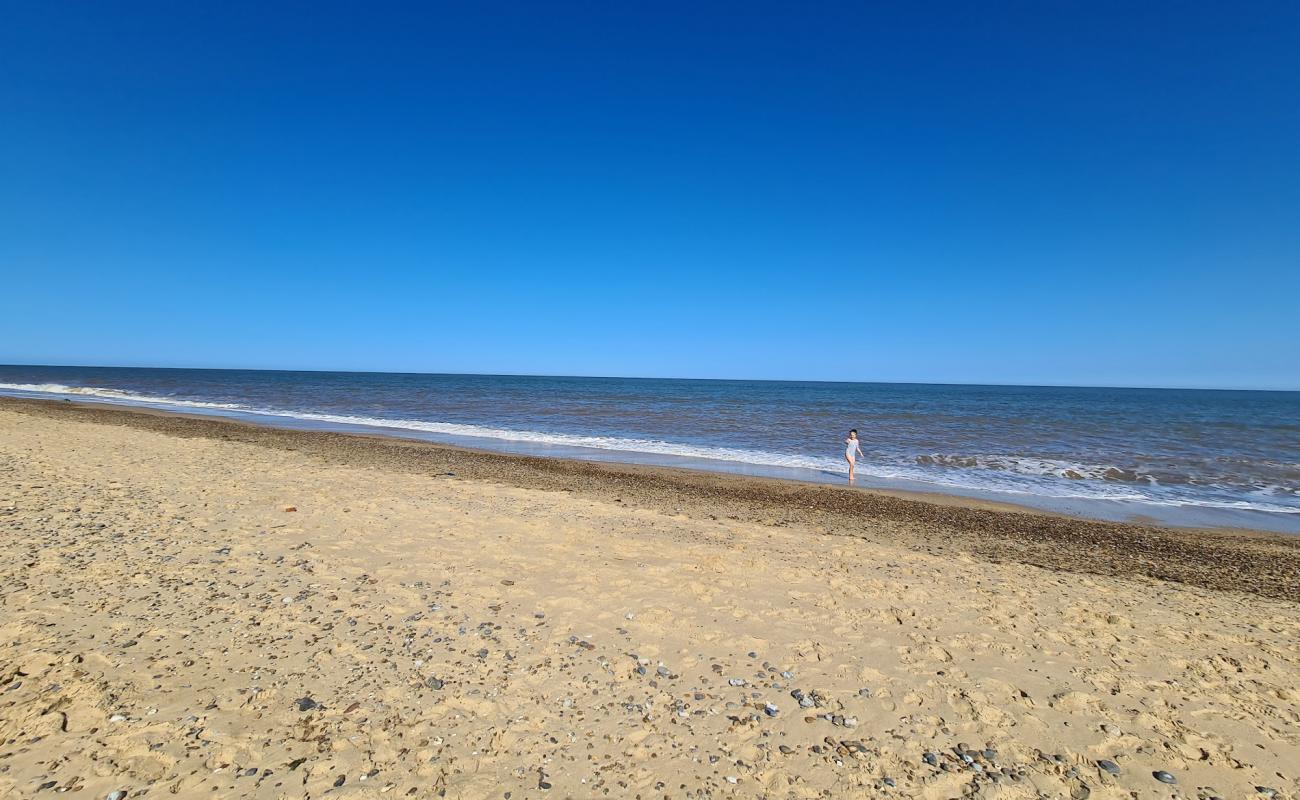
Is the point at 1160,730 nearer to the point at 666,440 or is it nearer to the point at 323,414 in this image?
the point at 666,440

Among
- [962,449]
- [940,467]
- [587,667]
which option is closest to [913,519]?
[587,667]

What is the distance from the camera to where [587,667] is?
14.0 ft

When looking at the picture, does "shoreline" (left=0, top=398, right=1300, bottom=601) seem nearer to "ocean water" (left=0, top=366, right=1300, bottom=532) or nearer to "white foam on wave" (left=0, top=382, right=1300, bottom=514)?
"ocean water" (left=0, top=366, right=1300, bottom=532)

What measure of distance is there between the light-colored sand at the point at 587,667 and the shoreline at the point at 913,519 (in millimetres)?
1152

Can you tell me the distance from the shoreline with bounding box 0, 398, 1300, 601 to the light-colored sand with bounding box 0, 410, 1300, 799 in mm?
1152

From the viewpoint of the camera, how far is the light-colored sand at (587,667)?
3184mm

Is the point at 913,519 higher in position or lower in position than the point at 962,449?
lower

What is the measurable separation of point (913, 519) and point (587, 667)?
789cm

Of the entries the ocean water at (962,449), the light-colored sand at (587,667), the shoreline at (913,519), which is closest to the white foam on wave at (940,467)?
the ocean water at (962,449)

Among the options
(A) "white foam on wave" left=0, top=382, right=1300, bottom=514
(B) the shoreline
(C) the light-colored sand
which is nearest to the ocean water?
(A) "white foam on wave" left=0, top=382, right=1300, bottom=514

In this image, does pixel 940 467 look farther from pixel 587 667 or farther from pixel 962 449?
pixel 587 667

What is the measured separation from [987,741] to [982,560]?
15.0ft

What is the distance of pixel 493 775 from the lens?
3109 mm

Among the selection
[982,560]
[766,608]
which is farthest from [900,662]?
[982,560]
